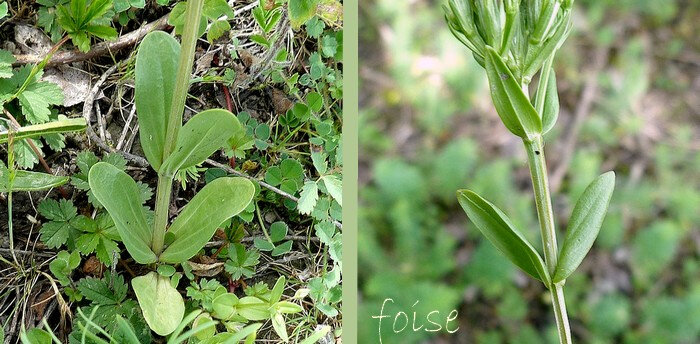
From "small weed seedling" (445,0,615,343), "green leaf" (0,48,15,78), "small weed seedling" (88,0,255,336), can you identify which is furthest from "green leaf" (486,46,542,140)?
"green leaf" (0,48,15,78)

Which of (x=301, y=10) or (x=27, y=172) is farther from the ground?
(x=301, y=10)

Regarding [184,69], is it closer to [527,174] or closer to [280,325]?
[280,325]

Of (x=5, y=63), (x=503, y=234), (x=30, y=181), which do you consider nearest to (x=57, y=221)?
(x=30, y=181)

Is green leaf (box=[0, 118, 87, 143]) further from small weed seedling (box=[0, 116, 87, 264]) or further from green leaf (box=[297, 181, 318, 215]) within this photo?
green leaf (box=[297, 181, 318, 215])

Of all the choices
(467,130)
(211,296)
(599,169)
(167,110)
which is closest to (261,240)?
(211,296)

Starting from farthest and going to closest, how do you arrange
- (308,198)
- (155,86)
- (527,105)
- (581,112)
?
(581,112) < (308,198) < (155,86) < (527,105)

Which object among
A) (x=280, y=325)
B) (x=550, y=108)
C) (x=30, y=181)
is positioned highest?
(x=550, y=108)
